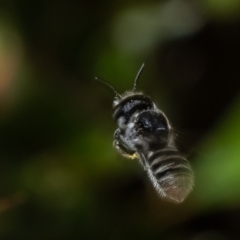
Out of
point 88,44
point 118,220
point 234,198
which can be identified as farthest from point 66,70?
point 234,198

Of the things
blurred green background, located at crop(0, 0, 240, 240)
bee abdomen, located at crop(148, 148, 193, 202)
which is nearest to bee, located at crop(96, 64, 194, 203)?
bee abdomen, located at crop(148, 148, 193, 202)

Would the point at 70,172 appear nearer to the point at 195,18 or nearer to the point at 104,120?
the point at 104,120

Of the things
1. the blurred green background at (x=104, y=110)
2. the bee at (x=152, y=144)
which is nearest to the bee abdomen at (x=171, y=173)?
the bee at (x=152, y=144)

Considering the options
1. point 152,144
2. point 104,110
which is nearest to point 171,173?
point 152,144

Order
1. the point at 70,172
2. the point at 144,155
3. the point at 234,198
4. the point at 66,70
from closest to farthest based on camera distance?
the point at 144,155
the point at 234,198
the point at 70,172
the point at 66,70

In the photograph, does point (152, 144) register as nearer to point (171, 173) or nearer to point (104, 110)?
point (171, 173)

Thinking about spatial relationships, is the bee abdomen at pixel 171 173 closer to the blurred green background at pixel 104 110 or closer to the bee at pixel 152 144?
the bee at pixel 152 144

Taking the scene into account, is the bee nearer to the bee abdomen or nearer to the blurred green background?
the bee abdomen
